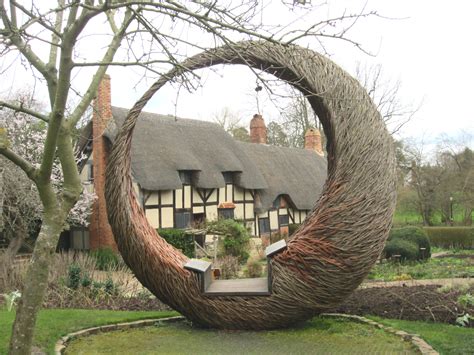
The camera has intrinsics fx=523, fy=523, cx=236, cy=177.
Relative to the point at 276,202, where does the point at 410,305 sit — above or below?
below

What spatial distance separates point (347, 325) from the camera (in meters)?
6.42

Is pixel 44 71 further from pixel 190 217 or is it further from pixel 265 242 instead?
pixel 265 242

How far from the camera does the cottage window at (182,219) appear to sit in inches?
717

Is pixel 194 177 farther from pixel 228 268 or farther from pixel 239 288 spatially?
pixel 239 288

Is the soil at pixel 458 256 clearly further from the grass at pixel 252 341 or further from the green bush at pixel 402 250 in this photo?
the grass at pixel 252 341

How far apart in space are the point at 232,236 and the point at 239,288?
37.3ft

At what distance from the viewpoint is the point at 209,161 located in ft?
64.4

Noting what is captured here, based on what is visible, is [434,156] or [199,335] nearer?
[199,335]

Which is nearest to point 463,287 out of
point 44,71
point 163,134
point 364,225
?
point 364,225

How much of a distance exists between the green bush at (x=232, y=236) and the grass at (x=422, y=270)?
4.81 m

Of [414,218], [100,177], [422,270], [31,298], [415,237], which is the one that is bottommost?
[422,270]

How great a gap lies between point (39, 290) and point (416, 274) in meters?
9.86

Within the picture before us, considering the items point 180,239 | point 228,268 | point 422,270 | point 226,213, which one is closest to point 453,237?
point 226,213

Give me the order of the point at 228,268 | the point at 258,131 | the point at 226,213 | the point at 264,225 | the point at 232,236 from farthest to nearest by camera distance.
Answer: the point at 258,131 < the point at 264,225 < the point at 226,213 < the point at 232,236 < the point at 228,268
